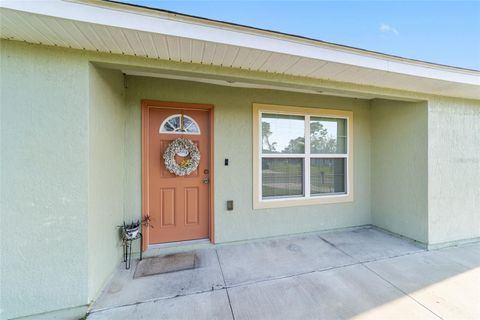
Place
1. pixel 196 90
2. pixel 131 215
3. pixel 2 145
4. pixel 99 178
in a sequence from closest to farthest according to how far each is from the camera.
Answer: pixel 2 145, pixel 99 178, pixel 131 215, pixel 196 90

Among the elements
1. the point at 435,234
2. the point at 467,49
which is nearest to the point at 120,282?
the point at 435,234

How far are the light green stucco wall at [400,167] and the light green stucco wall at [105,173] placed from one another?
14.2 feet

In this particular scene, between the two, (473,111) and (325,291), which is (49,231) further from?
(473,111)

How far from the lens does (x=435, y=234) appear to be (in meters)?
3.03

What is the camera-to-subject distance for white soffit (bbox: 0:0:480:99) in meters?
1.47

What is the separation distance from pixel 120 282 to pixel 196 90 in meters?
2.64

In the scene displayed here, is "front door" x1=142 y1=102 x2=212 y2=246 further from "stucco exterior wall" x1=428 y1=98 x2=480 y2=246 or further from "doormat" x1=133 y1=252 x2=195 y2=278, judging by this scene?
"stucco exterior wall" x1=428 y1=98 x2=480 y2=246

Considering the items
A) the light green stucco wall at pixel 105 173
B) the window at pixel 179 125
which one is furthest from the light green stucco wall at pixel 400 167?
the light green stucco wall at pixel 105 173

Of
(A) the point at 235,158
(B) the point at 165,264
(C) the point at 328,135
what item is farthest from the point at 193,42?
(C) the point at 328,135

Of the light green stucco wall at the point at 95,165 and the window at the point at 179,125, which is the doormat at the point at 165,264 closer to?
the light green stucco wall at the point at 95,165

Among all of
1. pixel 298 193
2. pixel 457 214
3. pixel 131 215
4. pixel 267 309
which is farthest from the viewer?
pixel 298 193

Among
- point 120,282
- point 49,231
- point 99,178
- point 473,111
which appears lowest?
point 120,282

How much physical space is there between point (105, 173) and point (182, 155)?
104 cm

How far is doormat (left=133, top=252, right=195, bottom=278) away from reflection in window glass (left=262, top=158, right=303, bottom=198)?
1.49 m
